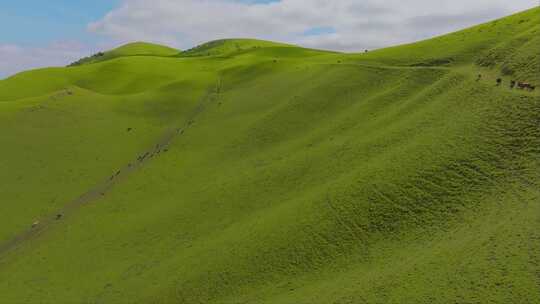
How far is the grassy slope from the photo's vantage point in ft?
102

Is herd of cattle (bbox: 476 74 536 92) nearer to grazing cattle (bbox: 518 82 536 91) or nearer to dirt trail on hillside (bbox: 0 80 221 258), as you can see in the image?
grazing cattle (bbox: 518 82 536 91)

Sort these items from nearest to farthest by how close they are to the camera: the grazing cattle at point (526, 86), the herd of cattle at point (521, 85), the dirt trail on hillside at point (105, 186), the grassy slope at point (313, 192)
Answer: the grassy slope at point (313, 192) < the grazing cattle at point (526, 86) < the herd of cattle at point (521, 85) < the dirt trail on hillside at point (105, 186)

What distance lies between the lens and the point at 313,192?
45.4 meters

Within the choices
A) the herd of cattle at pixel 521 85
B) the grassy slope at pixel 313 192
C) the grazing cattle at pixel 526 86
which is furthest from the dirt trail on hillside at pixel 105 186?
the grazing cattle at pixel 526 86

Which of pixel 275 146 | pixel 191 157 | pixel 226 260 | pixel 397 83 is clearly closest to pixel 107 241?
pixel 226 260

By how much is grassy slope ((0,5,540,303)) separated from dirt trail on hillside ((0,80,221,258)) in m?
1.31

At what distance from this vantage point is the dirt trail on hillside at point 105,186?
1993 inches

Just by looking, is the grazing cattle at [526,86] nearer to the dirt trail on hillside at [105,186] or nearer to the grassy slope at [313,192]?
the grassy slope at [313,192]

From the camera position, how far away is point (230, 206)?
4891 cm

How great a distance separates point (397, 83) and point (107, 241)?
161 ft

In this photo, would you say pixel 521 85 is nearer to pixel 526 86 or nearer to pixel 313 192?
pixel 526 86

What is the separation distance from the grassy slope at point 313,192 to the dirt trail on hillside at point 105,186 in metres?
1.31

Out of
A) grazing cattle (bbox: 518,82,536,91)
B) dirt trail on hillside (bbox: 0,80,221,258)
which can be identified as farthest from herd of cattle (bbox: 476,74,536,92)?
dirt trail on hillside (bbox: 0,80,221,258)

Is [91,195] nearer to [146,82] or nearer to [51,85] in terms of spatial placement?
[146,82]
